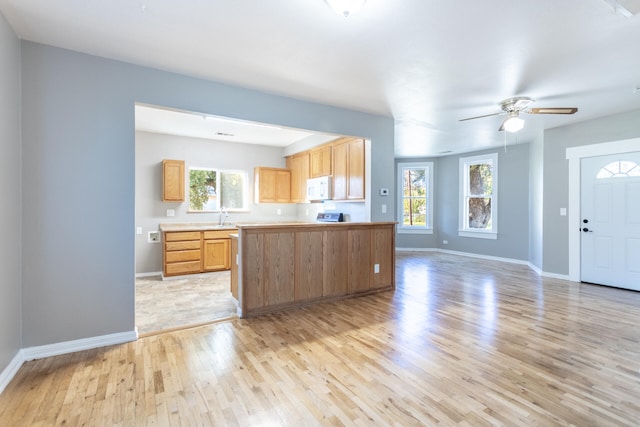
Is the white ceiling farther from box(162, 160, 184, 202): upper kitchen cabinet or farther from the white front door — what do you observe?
box(162, 160, 184, 202): upper kitchen cabinet

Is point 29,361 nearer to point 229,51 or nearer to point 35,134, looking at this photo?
point 35,134

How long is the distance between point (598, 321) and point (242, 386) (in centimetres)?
365

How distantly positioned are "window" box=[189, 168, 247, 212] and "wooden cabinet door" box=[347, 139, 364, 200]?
102 inches

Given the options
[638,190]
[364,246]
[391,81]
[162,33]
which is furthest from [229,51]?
[638,190]

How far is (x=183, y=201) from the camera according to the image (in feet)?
18.9

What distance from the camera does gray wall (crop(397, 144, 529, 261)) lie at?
6.66 meters

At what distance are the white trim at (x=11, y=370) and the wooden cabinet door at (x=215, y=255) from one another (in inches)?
119

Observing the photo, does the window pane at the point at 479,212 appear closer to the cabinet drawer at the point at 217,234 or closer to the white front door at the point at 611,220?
the white front door at the point at 611,220

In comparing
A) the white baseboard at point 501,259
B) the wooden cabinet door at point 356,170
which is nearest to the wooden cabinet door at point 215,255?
→ the wooden cabinet door at point 356,170

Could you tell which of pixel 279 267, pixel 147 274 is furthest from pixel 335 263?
pixel 147 274

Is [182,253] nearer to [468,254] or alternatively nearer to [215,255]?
[215,255]

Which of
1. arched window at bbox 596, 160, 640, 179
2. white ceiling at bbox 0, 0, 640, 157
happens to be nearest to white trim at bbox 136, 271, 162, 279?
white ceiling at bbox 0, 0, 640, 157

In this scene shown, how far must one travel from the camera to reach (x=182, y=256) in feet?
17.1

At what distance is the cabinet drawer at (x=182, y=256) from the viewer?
201 inches
